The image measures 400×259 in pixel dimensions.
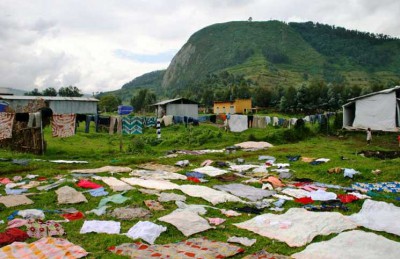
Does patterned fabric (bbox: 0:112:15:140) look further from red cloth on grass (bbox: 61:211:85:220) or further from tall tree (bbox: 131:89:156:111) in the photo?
tall tree (bbox: 131:89:156:111)

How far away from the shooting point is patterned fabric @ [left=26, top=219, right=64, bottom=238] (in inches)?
257

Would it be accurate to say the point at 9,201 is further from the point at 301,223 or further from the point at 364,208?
the point at 364,208

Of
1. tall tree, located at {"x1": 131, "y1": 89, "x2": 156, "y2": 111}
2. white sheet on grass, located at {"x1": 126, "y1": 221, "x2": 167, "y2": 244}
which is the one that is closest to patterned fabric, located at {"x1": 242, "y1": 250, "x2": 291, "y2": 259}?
white sheet on grass, located at {"x1": 126, "y1": 221, "x2": 167, "y2": 244}

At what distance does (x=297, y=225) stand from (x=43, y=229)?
4.96 meters

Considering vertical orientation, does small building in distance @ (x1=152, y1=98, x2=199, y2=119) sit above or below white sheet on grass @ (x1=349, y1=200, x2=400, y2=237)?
above

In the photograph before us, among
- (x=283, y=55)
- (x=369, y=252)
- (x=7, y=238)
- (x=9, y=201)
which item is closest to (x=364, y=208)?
(x=369, y=252)

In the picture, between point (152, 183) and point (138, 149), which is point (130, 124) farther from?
point (152, 183)

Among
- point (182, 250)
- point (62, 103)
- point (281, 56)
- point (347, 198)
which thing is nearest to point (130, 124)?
point (347, 198)

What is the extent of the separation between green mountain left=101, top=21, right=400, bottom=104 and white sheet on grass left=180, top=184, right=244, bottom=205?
83.5m

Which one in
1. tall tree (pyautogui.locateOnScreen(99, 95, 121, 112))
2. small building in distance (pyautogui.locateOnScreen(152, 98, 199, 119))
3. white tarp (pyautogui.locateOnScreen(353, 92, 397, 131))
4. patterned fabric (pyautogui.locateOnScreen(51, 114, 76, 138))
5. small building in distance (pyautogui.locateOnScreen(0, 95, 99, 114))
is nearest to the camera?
patterned fabric (pyautogui.locateOnScreen(51, 114, 76, 138))

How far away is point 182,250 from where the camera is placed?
5.78 metres

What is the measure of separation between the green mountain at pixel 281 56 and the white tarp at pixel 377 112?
6428cm

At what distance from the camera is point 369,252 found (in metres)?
5.74

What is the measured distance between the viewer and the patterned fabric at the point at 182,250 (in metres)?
→ 5.55
